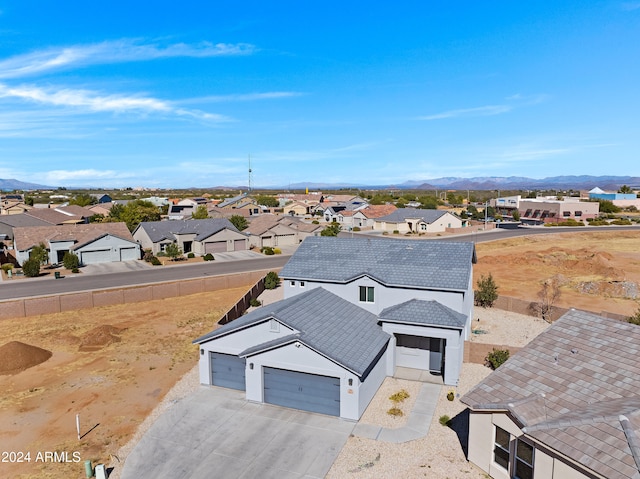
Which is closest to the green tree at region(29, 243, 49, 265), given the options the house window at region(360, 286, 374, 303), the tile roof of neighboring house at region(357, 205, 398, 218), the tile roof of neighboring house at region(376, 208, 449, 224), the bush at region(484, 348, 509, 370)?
the house window at region(360, 286, 374, 303)

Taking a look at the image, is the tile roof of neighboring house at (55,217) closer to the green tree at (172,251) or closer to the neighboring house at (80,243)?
the neighboring house at (80,243)

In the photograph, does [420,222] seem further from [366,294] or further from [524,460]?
A: [524,460]

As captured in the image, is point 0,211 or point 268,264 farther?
point 0,211

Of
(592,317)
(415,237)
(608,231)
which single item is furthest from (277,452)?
(608,231)

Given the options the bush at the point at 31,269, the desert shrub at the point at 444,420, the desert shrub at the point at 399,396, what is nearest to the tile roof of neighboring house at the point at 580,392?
the desert shrub at the point at 444,420

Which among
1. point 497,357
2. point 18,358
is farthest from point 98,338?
point 497,357

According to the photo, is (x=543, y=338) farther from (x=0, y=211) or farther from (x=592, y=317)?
(x=0, y=211)
